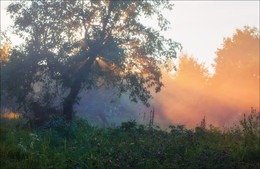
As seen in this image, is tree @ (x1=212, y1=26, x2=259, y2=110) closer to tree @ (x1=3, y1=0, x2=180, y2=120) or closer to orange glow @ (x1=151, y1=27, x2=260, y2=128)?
orange glow @ (x1=151, y1=27, x2=260, y2=128)

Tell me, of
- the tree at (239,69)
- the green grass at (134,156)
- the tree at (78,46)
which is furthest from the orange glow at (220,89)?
the green grass at (134,156)

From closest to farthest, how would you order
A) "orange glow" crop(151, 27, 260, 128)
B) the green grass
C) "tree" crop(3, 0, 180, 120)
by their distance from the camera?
the green grass
"tree" crop(3, 0, 180, 120)
"orange glow" crop(151, 27, 260, 128)

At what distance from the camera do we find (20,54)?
1320cm

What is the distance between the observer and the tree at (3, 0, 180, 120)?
43.9 ft

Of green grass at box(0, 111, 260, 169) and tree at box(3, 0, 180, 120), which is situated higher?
tree at box(3, 0, 180, 120)

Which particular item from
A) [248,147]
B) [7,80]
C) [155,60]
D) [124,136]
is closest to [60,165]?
[124,136]

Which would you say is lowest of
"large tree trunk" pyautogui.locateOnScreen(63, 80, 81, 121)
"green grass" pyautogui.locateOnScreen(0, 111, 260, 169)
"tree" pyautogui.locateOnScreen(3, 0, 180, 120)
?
"green grass" pyautogui.locateOnScreen(0, 111, 260, 169)

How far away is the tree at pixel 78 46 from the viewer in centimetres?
1338

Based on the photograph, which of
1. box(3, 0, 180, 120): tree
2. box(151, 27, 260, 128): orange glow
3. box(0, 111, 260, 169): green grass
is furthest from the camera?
box(151, 27, 260, 128): orange glow

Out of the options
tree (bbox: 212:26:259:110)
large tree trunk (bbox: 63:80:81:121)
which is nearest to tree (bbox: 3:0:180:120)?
large tree trunk (bbox: 63:80:81:121)

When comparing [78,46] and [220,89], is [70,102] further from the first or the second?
[220,89]

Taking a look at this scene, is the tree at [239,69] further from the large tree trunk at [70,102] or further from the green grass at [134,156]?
the green grass at [134,156]

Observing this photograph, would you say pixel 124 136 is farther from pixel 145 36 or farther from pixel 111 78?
pixel 145 36

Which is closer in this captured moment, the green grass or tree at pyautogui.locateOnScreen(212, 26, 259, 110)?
the green grass
